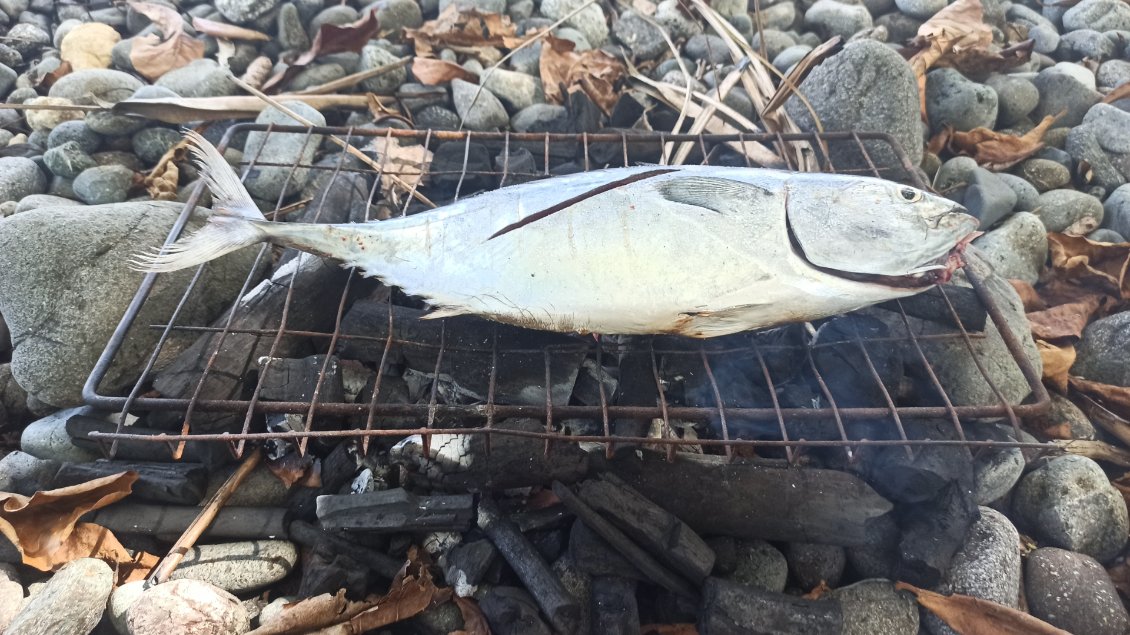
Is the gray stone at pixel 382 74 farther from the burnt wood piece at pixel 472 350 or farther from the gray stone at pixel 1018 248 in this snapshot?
the gray stone at pixel 1018 248

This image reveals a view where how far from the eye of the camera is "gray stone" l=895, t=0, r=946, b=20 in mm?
5078

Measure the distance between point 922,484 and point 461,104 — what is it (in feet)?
13.0

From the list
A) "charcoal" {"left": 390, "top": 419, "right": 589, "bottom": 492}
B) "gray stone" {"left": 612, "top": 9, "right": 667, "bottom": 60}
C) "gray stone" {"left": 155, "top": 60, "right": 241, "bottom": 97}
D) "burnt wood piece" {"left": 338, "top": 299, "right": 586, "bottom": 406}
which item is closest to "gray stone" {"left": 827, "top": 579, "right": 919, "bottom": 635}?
"charcoal" {"left": 390, "top": 419, "right": 589, "bottom": 492}

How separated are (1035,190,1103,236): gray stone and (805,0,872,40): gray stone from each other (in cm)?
241

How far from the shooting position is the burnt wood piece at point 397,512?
93.8 inches

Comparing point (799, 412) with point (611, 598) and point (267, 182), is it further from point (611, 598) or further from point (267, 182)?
point (267, 182)

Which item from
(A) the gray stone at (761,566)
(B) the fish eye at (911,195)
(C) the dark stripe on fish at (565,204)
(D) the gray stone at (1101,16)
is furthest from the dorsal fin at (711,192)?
(D) the gray stone at (1101,16)

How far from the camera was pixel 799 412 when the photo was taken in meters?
2.14

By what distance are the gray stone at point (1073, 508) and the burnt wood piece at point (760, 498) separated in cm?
89

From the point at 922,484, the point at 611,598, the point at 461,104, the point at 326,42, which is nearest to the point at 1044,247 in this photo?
the point at 922,484

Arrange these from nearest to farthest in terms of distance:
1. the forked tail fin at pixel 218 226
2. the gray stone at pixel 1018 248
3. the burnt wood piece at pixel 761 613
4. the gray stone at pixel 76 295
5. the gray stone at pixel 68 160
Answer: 1. the burnt wood piece at pixel 761 613
2. the forked tail fin at pixel 218 226
3. the gray stone at pixel 76 295
4. the gray stone at pixel 1018 248
5. the gray stone at pixel 68 160

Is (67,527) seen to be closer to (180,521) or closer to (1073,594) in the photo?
(180,521)

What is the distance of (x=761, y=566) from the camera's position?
2412 mm

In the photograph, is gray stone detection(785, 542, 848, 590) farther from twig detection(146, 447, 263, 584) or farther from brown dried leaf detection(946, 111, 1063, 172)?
brown dried leaf detection(946, 111, 1063, 172)
